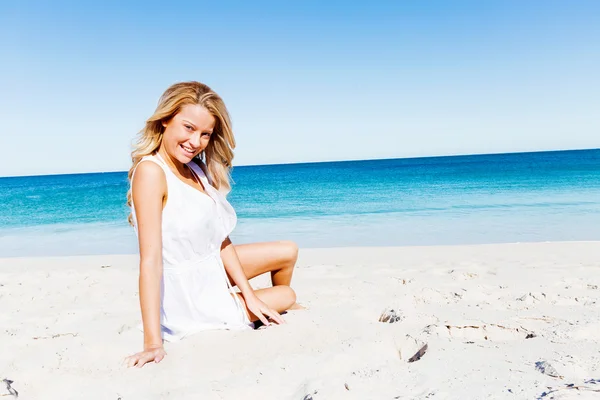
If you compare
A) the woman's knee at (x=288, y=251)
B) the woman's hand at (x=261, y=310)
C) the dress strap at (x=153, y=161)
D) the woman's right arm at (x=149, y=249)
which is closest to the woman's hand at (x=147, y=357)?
the woman's right arm at (x=149, y=249)

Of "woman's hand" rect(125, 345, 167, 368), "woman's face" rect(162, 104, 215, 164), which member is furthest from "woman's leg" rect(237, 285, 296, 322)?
"woman's face" rect(162, 104, 215, 164)

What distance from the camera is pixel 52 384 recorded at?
7.95 feet

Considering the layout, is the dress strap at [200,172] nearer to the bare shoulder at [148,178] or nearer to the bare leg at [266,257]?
the bare shoulder at [148,178]

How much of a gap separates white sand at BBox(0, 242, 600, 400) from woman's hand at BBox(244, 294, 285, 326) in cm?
9

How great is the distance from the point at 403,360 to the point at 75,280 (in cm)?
425

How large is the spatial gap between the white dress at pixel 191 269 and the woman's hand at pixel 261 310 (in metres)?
0.07

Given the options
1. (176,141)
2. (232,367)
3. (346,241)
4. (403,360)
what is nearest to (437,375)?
(403,360)

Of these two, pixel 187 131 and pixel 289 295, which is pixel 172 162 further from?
pixel 289 295

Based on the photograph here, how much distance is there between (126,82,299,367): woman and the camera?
254cm

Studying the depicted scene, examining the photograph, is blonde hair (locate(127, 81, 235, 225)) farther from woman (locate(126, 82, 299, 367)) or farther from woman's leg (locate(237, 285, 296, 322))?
woman's leg (locate(237, 285, 296, 322))

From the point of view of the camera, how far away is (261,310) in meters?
2.94

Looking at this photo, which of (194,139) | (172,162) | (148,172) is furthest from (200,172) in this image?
(148,172)

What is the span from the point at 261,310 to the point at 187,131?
1.14 meters

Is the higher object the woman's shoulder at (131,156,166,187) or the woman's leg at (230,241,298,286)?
the woman's shoulder at (131,156,166,187)
